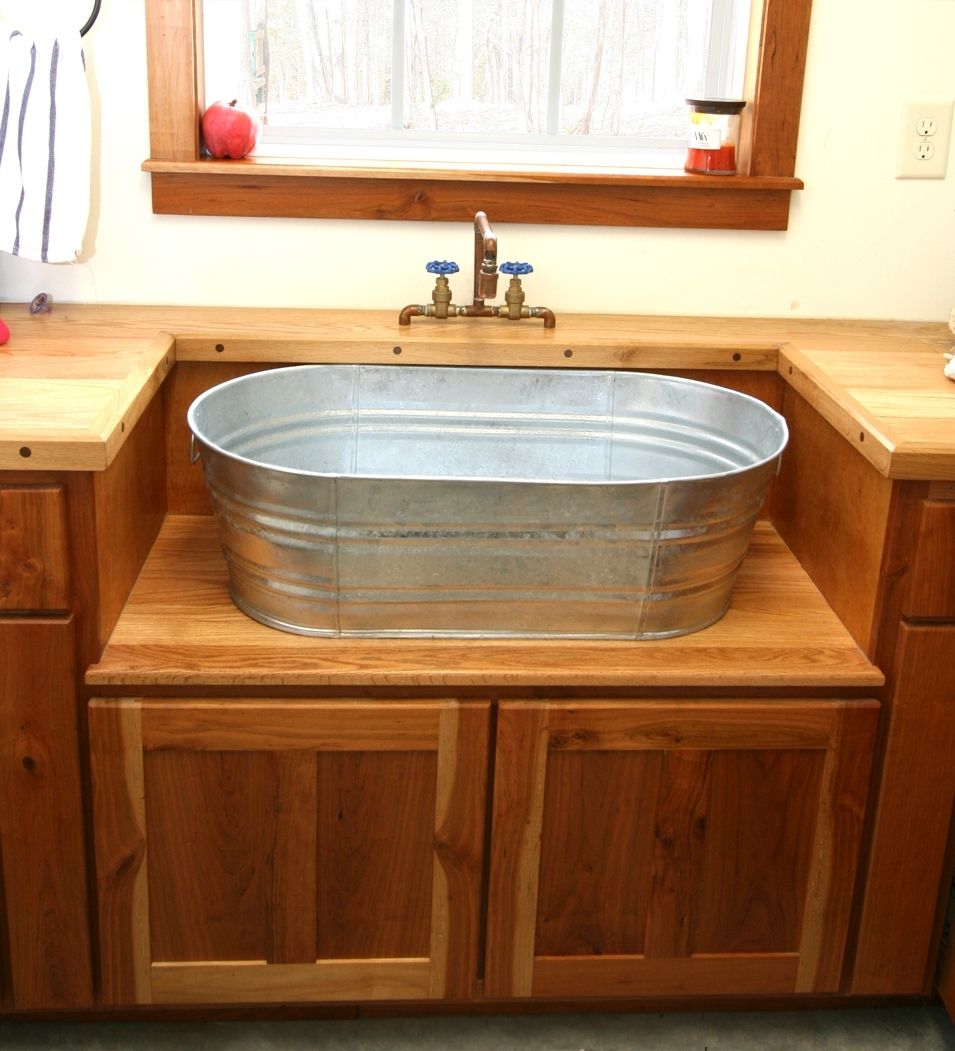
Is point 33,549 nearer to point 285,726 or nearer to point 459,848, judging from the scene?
point 285,726

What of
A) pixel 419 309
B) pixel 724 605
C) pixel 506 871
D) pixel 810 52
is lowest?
pixel 506 871

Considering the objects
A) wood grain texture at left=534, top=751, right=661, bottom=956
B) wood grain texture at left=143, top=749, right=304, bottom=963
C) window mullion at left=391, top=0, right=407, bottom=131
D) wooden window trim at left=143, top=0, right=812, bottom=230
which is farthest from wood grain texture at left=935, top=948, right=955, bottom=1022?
window mullion at left=391, top=0, right=407, bottom=131

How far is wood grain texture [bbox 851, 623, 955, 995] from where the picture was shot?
164cm

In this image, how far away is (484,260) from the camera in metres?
1.86

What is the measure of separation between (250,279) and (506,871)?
957 millimetres

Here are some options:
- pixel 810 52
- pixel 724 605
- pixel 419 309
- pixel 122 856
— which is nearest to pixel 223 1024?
pixel 122 856

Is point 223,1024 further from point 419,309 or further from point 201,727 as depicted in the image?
point 419,309

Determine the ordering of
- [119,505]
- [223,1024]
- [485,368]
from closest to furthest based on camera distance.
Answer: [119,505], [223,1024], [485,368]

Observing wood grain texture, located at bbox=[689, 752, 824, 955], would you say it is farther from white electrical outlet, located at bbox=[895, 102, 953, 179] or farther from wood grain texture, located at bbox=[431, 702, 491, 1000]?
white electrical outlet, located at bbox=[895, 102, 953, 179]

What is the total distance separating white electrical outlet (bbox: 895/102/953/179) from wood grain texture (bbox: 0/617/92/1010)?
1.39 meters

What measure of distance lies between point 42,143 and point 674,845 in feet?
4.04

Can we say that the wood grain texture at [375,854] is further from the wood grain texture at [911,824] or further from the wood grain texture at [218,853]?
the wood grain texture at [911,824]

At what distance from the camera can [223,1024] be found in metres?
1.82

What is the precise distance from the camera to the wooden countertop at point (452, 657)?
1.59m
